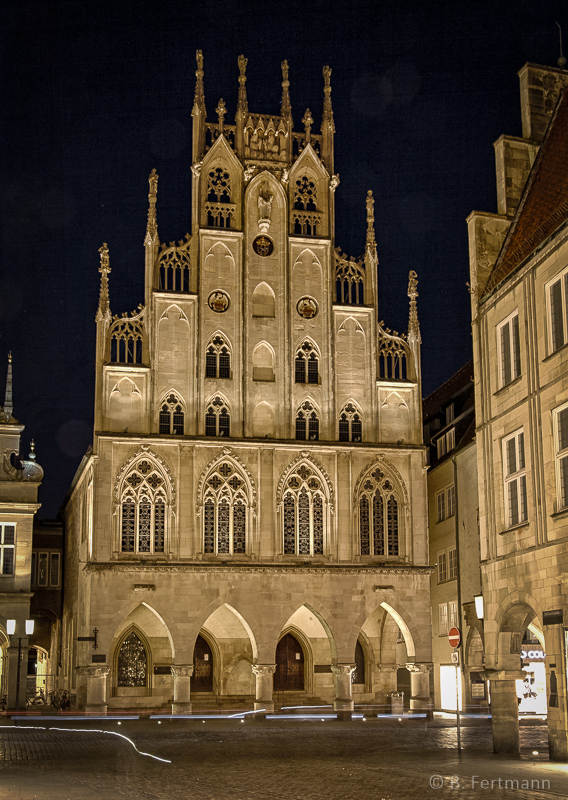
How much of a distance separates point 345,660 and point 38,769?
24.6 meters

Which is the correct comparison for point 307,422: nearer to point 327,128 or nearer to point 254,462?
point 254,462

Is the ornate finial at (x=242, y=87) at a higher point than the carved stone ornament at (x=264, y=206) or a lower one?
higher

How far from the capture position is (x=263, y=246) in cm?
4666

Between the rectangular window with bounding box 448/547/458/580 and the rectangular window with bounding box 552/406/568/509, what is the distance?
82.6 ft

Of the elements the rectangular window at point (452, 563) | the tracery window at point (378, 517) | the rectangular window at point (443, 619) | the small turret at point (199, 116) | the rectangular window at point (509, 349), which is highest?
the small turret at point (199, 116)

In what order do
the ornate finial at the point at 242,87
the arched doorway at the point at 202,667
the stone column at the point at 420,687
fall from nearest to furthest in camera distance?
the stone column at the point at 420,687
the arched doorway at the point at 202,667
the ornate finial at the point at 242,87

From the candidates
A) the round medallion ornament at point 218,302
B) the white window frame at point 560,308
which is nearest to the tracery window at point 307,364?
the round medallion ornament at point 218,302

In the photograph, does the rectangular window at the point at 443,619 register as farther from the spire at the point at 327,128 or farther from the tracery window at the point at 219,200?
the spire at the point at 327,128

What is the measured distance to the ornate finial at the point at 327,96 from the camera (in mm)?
49312

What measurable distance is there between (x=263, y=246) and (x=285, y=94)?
8.13 m

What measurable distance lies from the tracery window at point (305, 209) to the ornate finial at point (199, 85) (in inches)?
230

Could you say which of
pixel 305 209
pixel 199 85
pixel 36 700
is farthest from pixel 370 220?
pixel 36 700

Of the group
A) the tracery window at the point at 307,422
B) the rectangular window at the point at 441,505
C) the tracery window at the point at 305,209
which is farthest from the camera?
the rectangular window at the point at 441,505

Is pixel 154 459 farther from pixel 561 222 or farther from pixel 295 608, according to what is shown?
pixel 561 222
